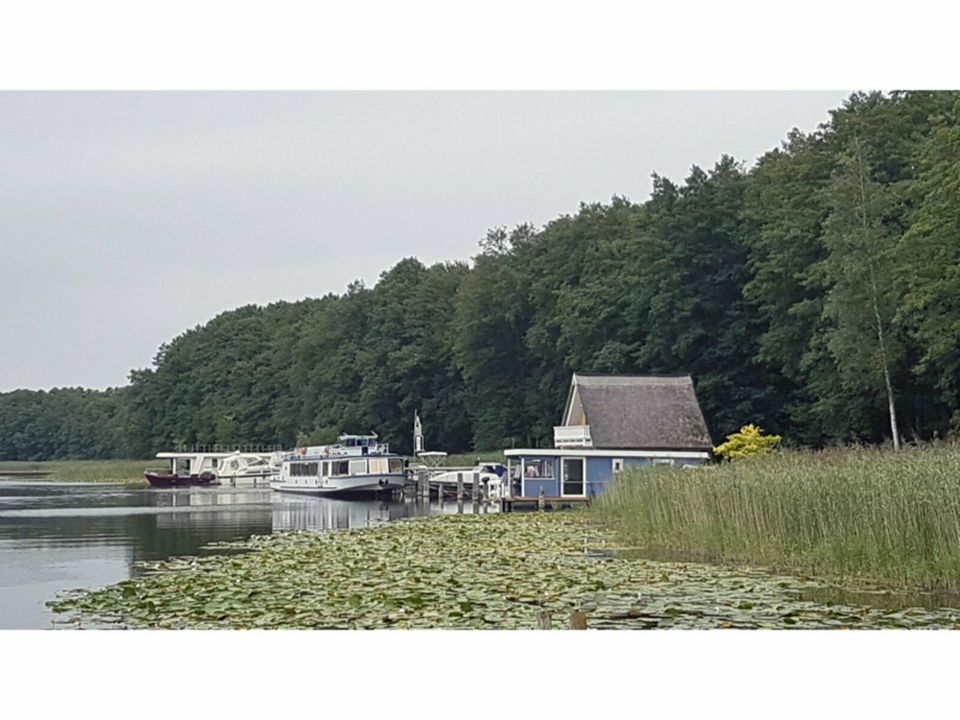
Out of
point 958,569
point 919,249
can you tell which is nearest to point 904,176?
point 919,249

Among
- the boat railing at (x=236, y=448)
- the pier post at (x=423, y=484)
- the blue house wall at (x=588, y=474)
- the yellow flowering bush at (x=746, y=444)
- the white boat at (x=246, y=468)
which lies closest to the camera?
the blue house wall at (x=588, y=474)

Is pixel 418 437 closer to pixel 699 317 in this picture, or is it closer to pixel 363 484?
pixel 363 484

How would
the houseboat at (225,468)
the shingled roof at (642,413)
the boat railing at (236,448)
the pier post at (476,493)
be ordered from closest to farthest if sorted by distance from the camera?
the shingled roof at (642,413), the pier post at (476,493), the houseboat at (225,468), the boat railing at (236,448)

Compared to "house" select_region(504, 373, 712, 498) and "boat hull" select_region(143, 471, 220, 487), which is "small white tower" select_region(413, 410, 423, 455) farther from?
"house" select_region(504, 373, 712, 498)

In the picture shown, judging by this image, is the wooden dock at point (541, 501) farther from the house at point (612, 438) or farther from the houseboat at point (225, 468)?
the houseboat at point (225, 468)

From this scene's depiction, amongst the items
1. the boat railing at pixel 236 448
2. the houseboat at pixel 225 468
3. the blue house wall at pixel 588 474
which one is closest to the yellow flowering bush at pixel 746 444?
the blue house wall at pixel 588 474

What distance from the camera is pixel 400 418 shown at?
3189 inches

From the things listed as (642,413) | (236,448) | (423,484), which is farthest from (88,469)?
(642,413)

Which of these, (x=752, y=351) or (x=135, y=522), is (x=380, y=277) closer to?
(x=752, y=351)

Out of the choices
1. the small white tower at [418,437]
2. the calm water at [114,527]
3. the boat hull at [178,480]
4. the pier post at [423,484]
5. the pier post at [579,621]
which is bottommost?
the pier post at [579,621]

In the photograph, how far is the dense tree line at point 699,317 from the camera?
41.7 meters

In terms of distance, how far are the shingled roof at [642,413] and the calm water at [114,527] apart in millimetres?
6245

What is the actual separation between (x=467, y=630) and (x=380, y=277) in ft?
254

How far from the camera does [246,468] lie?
289 feet
